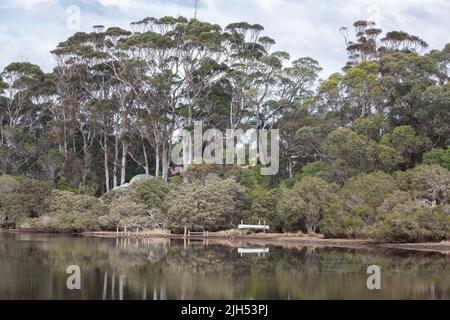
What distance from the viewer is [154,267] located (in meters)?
25.0

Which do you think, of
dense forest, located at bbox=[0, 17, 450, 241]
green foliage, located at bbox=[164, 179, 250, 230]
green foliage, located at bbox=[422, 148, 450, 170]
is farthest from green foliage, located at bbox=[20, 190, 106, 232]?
green foliage, located at bbox=[422, 148, 450, 170]

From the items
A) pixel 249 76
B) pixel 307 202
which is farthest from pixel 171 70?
pixel 307 202

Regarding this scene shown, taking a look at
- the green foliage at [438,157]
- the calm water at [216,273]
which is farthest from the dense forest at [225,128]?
the calm water at [216,273]

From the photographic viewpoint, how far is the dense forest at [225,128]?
125 ft

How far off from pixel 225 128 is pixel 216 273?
115 ft

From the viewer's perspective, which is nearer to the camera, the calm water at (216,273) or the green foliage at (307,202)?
the calm water at (216,273)

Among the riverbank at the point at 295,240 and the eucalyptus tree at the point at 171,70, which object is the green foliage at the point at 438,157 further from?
the eucalyptus tree at the point at 171,70

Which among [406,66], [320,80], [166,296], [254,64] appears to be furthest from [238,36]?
[166,296]

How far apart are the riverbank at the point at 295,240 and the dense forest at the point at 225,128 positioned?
584 mm

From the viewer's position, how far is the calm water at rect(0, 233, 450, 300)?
1855 cm

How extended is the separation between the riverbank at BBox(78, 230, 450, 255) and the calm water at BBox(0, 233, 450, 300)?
2042 millimetres
